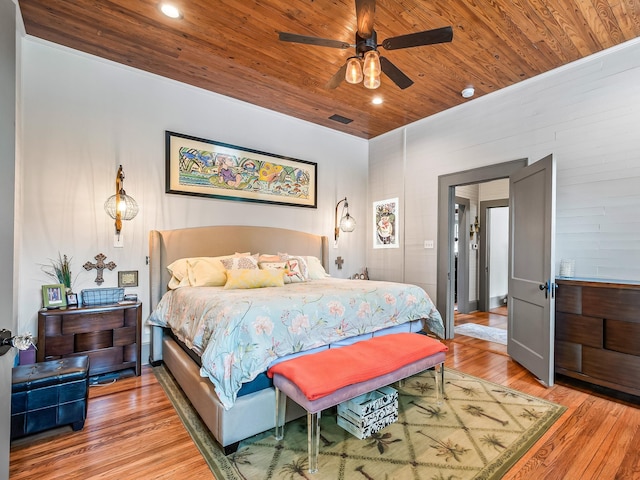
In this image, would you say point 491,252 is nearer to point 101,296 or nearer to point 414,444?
point 414,444

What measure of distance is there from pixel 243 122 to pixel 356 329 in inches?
123

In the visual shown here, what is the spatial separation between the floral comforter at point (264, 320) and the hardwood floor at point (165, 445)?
540 millimetres

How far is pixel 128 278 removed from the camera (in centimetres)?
335

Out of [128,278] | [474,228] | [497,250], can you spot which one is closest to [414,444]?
[128,278]

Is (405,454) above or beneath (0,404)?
beneath

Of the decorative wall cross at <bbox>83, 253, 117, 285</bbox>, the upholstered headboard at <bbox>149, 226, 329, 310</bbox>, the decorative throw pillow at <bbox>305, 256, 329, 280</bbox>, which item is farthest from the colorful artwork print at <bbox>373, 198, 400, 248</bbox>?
the decorative wall cross at <bbox>83, 253, 117, 285</bbox>

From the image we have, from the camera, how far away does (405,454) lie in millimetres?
1932

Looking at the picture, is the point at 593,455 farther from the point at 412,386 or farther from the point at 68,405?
the point at 68,405

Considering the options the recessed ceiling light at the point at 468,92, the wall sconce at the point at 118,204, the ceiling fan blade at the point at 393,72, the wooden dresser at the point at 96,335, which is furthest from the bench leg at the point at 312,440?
the recessed ceiling light at the point at 468,92

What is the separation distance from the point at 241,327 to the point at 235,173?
2617 millimetres

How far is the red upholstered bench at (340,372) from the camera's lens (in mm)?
1778

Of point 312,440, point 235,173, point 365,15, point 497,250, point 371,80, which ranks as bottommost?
point 312,440

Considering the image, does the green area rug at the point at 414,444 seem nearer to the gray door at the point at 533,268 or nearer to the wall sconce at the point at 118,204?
the gray door at the point at 533,268

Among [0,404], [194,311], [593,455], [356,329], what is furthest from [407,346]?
[0,404]
